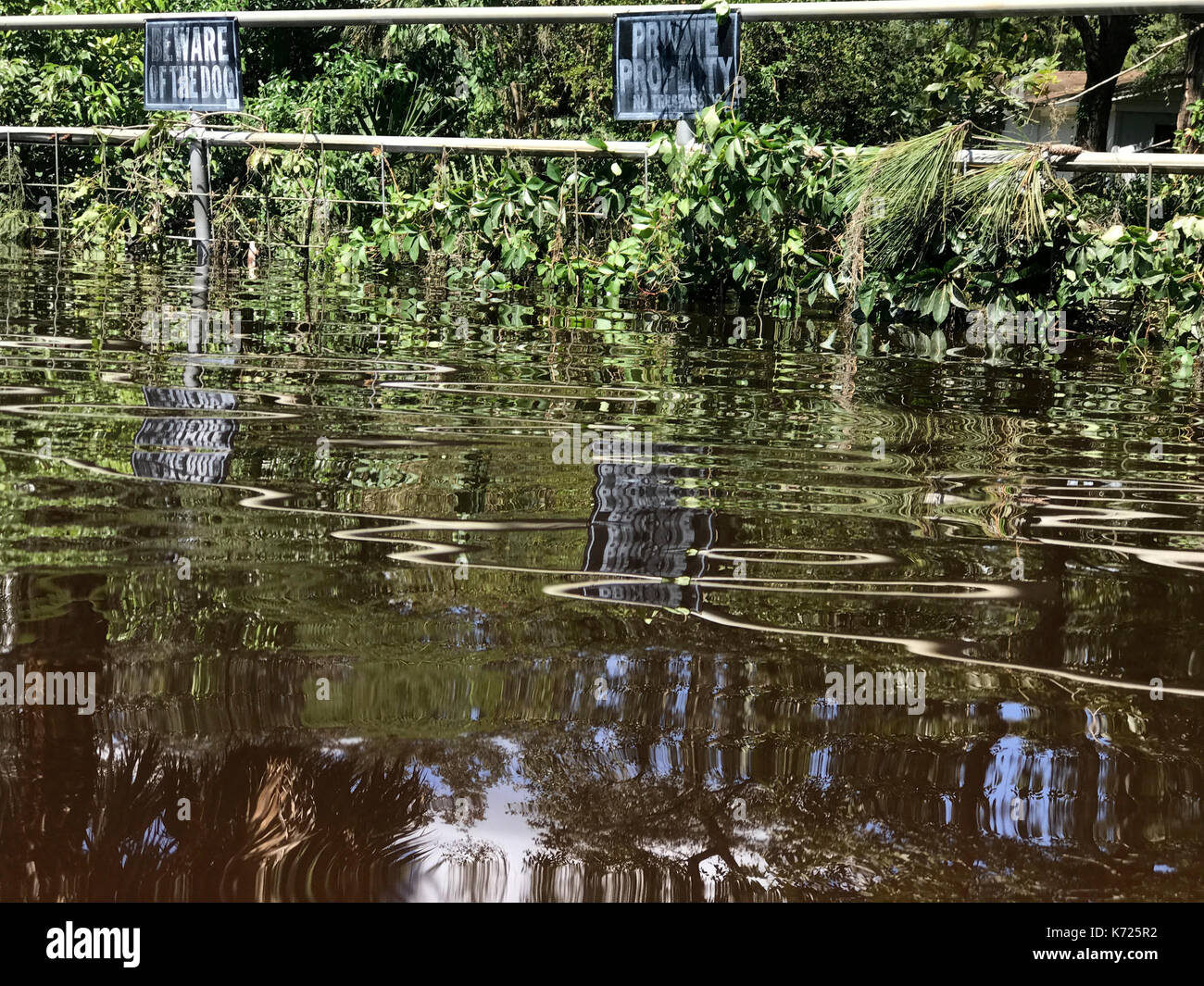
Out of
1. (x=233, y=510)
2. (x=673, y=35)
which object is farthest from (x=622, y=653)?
(x=673, y=35)

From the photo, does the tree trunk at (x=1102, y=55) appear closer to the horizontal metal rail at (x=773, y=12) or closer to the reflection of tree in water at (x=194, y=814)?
the horizontal metal rail at (x=773, y=12)

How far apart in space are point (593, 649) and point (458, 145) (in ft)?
17.1

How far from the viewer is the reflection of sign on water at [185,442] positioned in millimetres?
2980

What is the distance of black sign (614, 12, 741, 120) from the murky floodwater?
273 centimetres

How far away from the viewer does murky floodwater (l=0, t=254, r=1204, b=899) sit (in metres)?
1.53

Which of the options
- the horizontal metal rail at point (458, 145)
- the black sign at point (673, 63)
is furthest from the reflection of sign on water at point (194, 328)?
the black sign at point (673, 63)

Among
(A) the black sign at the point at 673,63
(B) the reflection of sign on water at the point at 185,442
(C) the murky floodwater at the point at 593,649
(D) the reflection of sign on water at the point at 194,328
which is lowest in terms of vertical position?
(C) the murky floodwater at the point at 593,649

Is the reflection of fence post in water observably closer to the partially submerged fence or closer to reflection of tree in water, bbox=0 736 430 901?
reflection of tree in water, bbox=0 736 430 901

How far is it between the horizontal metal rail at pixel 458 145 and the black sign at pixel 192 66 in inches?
7.3

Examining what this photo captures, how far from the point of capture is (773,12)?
5895mm

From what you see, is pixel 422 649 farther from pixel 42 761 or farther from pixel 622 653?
pixel 42 761

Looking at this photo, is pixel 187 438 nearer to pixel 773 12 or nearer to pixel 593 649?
pixel 593 649

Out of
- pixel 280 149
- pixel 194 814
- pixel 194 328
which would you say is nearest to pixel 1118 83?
pixel 280 149

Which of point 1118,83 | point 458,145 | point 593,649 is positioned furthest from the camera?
point 1118,83
